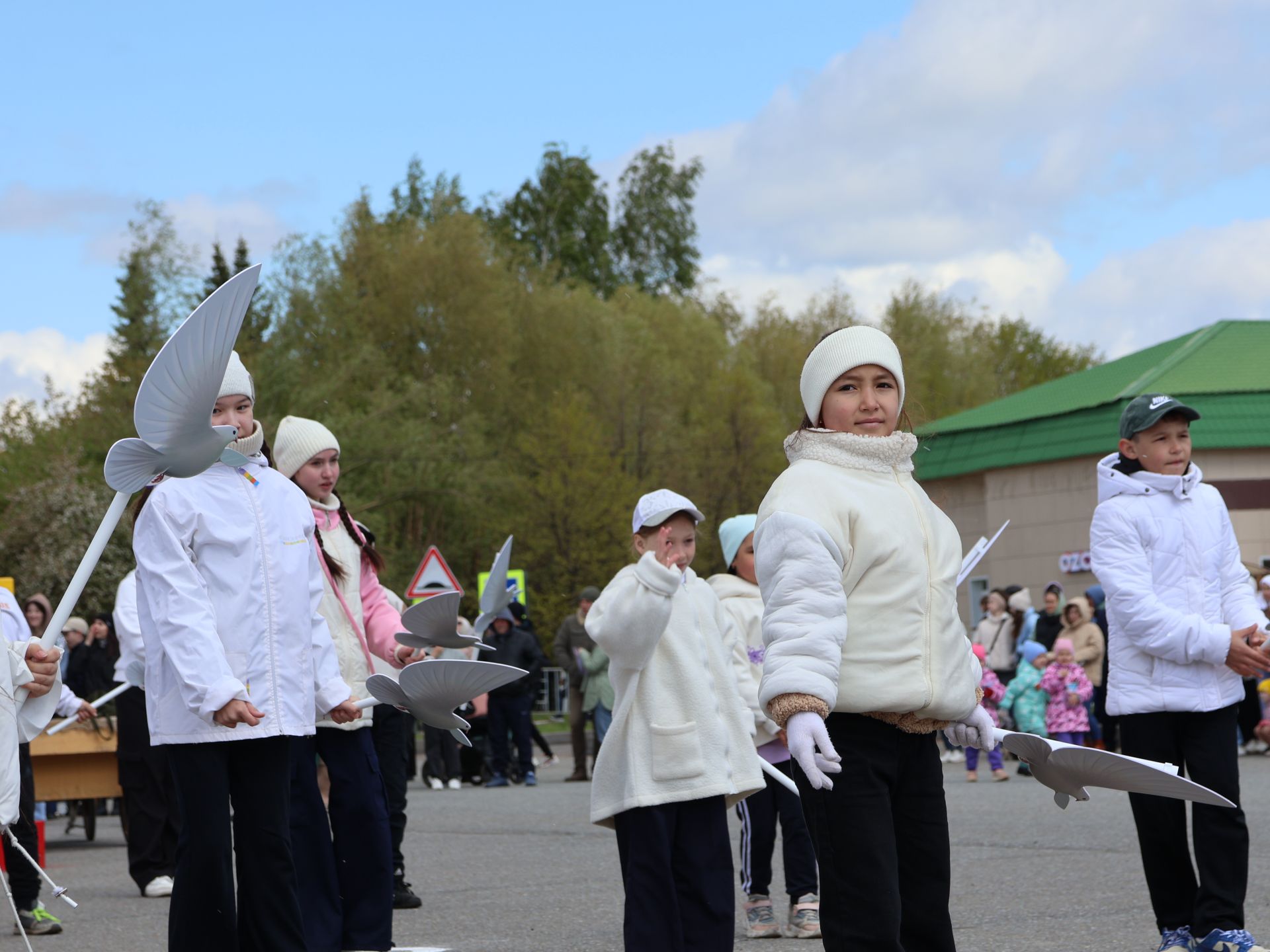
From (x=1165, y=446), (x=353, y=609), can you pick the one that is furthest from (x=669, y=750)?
(x=1165, y=446)

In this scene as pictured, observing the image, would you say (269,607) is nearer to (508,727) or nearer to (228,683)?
(228,683)

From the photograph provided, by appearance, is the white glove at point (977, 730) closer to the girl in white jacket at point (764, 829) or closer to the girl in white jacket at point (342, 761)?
the girl in white jacket at point (342, 761)

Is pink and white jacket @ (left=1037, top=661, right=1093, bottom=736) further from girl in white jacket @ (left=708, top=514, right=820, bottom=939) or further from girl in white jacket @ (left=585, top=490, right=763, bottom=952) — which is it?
girl in white jacket @ (left=585, top=490, right=763, bottom=952)

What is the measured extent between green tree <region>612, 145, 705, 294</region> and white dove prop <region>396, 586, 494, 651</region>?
59808 millimetres

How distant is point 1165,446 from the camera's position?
684 cm

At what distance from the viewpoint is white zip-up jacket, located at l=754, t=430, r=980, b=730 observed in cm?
426

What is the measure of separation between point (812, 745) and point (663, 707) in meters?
2.56

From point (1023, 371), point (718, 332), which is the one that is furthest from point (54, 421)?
point (1023, 371)

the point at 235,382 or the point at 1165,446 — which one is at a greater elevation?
the point at 235,382

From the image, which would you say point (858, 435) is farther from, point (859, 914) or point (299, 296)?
point (299, 296)

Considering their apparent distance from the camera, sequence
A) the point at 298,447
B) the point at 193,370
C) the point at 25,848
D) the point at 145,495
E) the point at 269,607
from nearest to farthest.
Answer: the point at 193,370 → the point at 269,607 → the point at 145,495 → the point at 298,447 → the point at 25,848

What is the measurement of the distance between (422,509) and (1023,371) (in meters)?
32.0

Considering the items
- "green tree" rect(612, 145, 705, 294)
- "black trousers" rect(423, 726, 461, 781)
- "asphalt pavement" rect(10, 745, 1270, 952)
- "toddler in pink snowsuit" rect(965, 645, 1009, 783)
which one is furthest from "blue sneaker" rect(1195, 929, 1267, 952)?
"green tree" rect(612, 145, 705, 294)

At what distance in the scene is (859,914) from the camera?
4.30 metres
